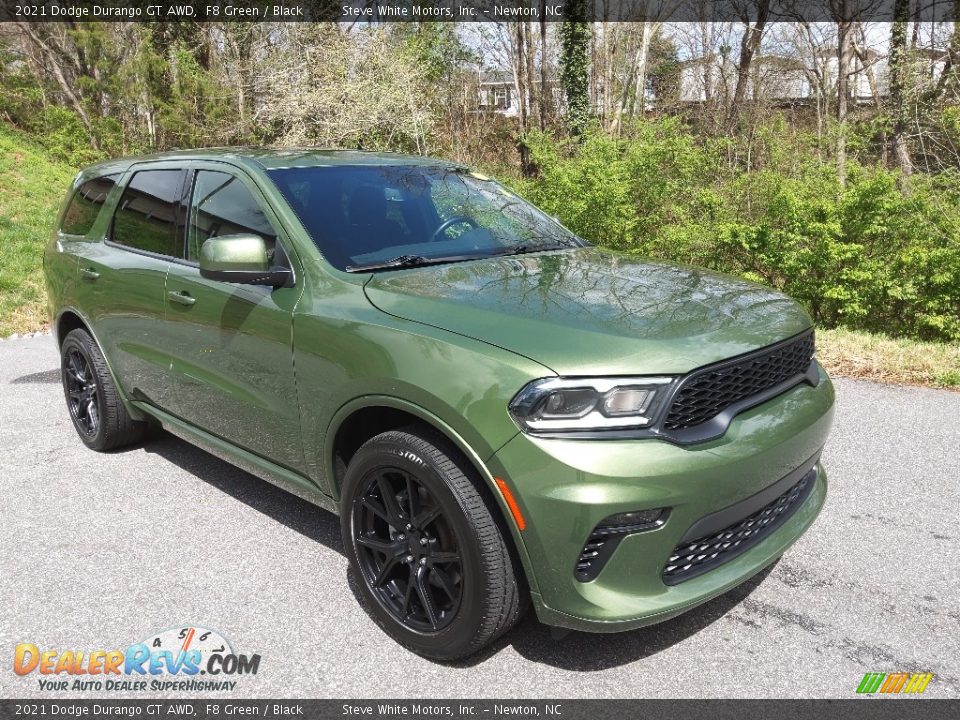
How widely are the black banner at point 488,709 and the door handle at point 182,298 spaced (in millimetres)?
1781

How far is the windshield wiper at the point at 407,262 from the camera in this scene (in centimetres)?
310

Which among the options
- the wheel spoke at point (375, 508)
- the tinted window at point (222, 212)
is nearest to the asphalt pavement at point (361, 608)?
the wheel spoke at point (375, 508)

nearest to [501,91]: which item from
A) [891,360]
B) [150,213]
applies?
[891,360]

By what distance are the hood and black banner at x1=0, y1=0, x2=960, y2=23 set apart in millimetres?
18075

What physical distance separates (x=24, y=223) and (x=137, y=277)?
1178 centimetres

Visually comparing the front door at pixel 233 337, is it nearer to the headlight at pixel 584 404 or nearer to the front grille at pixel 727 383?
the headlight at pixel 584 404

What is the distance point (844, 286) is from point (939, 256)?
92cm

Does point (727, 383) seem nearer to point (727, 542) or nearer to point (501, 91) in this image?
point (727, 542)

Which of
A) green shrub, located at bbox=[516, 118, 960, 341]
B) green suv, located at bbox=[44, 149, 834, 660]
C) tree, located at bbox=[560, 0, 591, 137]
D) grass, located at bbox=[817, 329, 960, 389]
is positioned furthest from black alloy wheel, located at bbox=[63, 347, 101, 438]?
tree, located at bbox=[560, 0, 591, 137]

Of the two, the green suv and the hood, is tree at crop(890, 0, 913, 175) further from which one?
the green suv

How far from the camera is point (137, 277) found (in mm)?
4074

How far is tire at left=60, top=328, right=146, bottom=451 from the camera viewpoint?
4.62 meters

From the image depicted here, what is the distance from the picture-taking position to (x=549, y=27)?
88.3 feet

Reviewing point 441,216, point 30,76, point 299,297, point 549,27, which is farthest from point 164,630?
point 549,27
